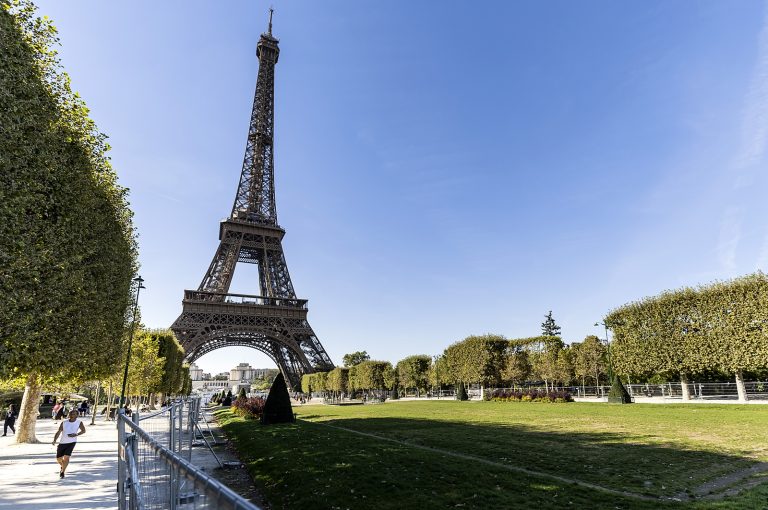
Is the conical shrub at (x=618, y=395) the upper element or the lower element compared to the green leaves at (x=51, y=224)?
lower

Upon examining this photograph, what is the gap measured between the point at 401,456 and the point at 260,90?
7023 cm

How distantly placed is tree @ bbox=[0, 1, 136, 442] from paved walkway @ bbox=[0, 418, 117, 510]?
101 inches

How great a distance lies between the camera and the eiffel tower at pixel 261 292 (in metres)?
54.6

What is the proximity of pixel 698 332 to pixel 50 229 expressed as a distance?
39.1 m

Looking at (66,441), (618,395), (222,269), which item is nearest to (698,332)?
(618,395)

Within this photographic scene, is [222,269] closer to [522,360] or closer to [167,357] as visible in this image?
[167,357]

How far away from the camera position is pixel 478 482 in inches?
332

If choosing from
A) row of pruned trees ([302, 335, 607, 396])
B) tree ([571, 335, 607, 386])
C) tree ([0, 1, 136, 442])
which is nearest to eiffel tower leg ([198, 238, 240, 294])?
row of pruned trees ([302, 335, 607, 396])

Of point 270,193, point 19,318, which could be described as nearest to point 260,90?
point 270,193

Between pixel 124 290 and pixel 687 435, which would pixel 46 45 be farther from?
pixel 687 435

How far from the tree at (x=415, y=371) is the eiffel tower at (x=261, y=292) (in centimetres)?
1106

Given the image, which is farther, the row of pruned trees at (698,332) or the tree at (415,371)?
the tree at (415,371)

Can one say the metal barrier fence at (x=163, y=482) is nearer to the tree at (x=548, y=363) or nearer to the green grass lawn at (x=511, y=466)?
the green grass lawn at (x=511, y=466)

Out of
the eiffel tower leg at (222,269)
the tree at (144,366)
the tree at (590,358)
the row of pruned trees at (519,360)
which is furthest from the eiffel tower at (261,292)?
the tree at (590,358)
